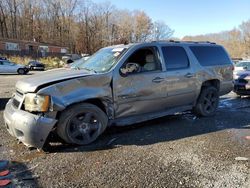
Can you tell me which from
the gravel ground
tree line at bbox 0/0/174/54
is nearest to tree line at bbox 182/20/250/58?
tree line at bbox 0/0/174/54

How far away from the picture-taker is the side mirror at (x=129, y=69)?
5543 mm

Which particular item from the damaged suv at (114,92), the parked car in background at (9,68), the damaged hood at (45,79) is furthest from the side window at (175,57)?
the parked car in background at (9,68)

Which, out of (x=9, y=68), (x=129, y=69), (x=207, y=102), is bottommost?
(x=9, y=68)

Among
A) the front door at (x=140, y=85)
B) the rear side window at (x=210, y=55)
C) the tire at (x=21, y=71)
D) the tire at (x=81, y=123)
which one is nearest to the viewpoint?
the tire at (x=81, y=123)

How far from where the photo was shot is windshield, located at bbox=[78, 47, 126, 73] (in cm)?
559

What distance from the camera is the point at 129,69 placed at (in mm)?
5641

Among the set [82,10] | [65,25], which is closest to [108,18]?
[82,10]

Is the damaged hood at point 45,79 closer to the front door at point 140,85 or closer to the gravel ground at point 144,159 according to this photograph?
the front door at point 140,85

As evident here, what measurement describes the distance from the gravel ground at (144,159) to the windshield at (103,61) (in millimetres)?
1315

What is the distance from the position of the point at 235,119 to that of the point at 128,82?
3.14 m

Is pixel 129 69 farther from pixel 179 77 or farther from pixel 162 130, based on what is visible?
pixel 162 130

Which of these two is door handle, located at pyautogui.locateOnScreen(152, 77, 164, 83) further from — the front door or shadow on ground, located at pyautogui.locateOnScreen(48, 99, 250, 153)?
shadow on ground, located at pyautogui.locateOnScreen(48, 99, 250, 153)

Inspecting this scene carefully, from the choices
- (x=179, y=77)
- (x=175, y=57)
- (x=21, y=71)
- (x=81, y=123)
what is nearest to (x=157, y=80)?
(x=179, y=77)

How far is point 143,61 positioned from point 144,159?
2.32 metres
